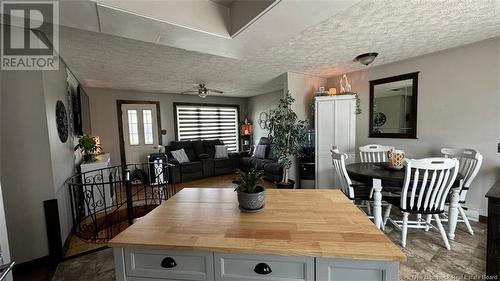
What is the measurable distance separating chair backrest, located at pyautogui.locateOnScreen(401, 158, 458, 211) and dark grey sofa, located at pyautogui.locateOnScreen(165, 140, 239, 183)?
4.54 meters

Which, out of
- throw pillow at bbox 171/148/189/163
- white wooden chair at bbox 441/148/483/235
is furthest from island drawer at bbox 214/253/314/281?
throw pillow at bbox 171/148/189/163

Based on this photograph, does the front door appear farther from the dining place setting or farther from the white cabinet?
the white cabinet

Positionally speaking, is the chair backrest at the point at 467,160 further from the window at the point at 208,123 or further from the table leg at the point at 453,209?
the window at the point at 208,123

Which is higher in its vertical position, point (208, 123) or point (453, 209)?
point (208, 123)

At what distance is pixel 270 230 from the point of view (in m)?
1.08

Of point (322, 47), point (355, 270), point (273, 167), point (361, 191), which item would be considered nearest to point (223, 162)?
point (273, 167)

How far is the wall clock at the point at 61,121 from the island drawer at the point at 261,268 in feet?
9.27

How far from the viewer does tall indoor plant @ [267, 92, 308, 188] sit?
389 centimetres

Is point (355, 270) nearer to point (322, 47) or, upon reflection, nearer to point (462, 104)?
point (322, 47)

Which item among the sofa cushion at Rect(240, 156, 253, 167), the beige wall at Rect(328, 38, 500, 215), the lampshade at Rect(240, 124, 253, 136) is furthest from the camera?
the lampshade at Rect(240, 124, 253, 136)

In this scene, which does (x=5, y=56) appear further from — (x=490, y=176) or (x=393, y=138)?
(x=490, y=176)

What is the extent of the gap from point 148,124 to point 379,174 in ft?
18.3

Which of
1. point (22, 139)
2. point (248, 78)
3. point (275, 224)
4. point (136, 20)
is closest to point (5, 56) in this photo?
point (22, 139)

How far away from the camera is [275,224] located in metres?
1.15
